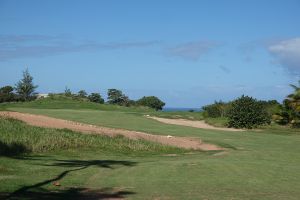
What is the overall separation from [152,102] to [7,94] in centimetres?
2671

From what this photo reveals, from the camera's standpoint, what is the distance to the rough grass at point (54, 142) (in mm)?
20391

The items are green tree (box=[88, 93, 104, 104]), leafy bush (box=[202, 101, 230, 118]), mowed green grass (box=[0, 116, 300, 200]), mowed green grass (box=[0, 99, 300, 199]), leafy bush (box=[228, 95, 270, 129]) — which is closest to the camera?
mowed green grass (box=[0, 116, 300, 200])

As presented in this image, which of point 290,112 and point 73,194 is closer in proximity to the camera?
point 73,194

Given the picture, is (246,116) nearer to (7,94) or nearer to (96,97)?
(7,94)

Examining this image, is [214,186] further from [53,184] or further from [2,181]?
[2,181]

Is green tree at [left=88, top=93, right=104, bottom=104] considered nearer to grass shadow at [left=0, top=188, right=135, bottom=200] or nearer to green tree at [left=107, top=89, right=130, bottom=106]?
green tree at [left=107, top=89, right=130, bottom=106]

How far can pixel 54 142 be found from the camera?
2214cm

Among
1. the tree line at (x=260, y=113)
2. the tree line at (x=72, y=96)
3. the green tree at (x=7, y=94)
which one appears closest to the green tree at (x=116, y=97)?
the tree line at (x=72, y=96)

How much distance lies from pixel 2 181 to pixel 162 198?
3.96 meters

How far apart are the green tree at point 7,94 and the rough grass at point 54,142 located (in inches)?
1747

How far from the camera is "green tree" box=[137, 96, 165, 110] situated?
89.7 metres

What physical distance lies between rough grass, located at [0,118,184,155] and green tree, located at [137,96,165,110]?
62.4 metres

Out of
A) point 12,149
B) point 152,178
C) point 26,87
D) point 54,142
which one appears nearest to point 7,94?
point 26,87

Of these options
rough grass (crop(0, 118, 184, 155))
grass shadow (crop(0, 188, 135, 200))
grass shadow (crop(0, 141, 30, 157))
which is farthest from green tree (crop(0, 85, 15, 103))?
grass shadow (crop(0, 188, 135, 200))
